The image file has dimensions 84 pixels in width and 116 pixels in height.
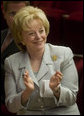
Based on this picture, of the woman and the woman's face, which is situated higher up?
the woman's face

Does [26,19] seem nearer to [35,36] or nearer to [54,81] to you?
[35,36]

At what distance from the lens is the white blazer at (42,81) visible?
2.01 ft

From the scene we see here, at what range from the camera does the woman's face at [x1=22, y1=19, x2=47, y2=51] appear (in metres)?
0.59

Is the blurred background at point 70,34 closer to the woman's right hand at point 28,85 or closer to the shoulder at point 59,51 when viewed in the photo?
the shoulder at point 59,51

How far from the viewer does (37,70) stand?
0.62 metres

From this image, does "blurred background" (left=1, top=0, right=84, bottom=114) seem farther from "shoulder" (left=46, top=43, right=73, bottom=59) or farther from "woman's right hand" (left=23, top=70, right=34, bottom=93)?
"woman's right hand" (left=23, top=70, right=34, bottom=93)

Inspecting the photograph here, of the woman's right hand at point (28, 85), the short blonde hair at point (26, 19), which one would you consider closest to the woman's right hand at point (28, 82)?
the woman's right hand at point (28, 85)

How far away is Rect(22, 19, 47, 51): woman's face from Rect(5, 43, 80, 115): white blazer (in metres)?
0.03

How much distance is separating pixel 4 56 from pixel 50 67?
158 millimetres

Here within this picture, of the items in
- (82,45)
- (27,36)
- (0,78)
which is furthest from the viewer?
(82,45)

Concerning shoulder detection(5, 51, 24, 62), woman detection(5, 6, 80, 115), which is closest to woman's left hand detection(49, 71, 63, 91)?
woman detection(5, 6, 80, 115)

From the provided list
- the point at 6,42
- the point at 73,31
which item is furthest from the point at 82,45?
the point at 6,42

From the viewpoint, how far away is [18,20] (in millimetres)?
617

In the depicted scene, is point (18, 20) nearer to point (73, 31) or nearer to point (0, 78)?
point (0, 78)
